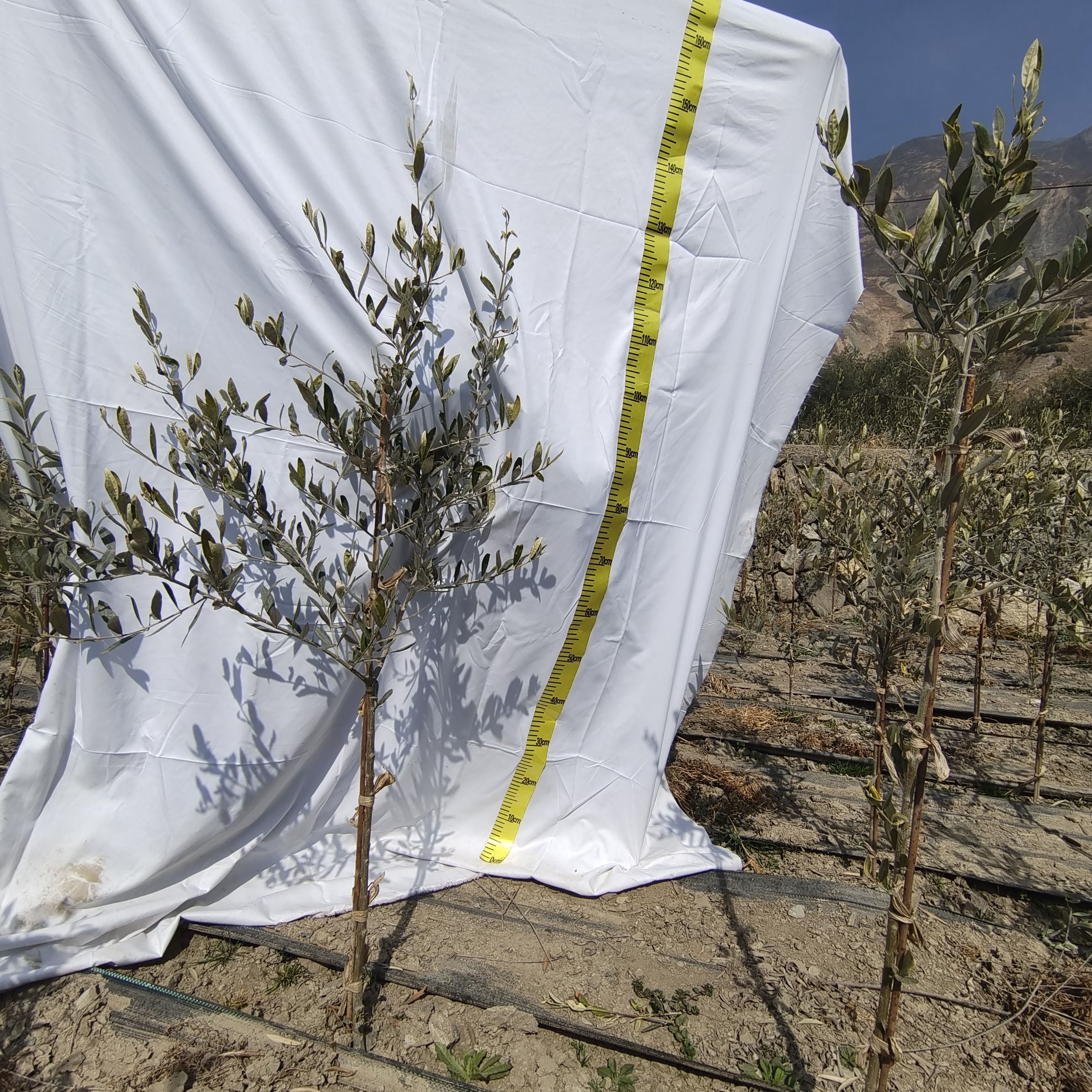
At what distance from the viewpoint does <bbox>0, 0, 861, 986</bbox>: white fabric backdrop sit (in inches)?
88.1

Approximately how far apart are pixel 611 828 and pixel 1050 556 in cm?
246

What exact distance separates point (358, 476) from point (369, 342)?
447mm

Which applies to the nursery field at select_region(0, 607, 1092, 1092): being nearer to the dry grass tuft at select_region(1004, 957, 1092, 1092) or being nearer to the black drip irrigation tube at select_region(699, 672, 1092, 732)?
the dry grass tuft at select_region(1004, 957, 1092, 1092)

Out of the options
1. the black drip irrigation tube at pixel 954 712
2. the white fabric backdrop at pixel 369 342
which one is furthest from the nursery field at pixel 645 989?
the black drip irrigation tube at pixel 954 712

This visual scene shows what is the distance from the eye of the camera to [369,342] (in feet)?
7.99

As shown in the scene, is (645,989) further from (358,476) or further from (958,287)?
(958,287)

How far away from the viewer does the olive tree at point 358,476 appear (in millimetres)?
1838

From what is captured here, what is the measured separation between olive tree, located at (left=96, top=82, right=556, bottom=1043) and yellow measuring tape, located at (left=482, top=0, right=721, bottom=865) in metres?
0.33

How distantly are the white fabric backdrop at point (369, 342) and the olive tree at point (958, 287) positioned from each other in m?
1.19

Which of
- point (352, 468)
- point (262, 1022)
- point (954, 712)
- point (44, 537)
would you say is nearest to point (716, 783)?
point (954, 712)

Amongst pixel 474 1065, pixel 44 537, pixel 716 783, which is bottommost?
pixel 474 1065

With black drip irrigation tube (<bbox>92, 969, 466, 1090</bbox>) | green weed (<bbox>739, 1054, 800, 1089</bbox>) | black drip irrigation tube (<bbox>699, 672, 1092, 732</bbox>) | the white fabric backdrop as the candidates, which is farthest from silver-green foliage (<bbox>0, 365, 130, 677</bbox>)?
black drip irrigation tube (<bbox>699, 672, 1092, 732</bbox>)

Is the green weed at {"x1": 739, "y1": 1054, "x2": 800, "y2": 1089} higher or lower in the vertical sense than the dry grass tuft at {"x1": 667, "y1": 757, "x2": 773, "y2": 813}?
lower

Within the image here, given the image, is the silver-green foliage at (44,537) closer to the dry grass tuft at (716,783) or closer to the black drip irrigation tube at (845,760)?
the dry grass tuft at (716,783)
